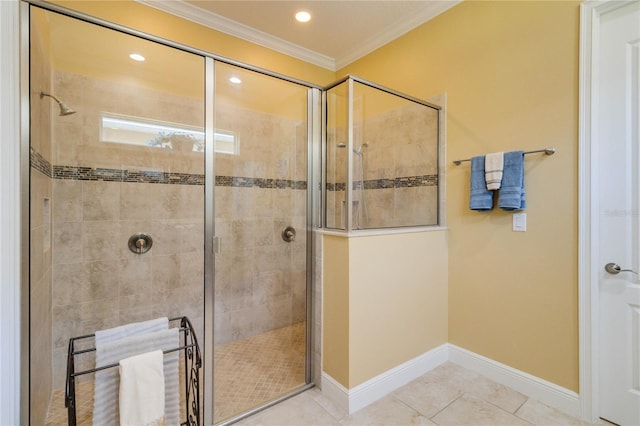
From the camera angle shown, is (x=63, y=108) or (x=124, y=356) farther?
(x=63, y=108)

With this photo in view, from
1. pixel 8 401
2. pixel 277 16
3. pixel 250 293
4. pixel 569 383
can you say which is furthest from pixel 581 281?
pixel 277 16

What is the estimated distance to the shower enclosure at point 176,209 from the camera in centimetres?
176

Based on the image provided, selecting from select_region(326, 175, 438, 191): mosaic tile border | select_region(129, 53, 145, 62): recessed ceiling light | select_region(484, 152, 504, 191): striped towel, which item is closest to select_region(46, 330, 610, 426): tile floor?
select_region(326, 175, 438, 191): mosaic tile border

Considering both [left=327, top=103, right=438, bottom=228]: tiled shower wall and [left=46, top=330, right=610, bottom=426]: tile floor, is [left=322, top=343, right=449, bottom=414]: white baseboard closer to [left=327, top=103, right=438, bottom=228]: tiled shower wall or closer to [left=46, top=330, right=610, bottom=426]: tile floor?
[left=46, top=330, right=610, bottom=426]: tile floor

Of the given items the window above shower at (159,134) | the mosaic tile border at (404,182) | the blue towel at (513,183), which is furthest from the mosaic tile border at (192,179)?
the blue towel at (513,183)

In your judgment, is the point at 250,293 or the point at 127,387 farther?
the point at 250,293

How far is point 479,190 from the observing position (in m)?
2.07

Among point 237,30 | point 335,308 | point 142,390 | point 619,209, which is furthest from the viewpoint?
point 237,30

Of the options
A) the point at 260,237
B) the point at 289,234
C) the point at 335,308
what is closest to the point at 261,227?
the point at 260,237

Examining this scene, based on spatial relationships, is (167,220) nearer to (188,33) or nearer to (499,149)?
(188,33)

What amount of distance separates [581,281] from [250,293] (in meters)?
2.23

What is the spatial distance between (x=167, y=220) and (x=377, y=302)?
169 centimetres

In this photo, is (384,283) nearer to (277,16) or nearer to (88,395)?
(88,395)

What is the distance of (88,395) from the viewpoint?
6.29 ft
